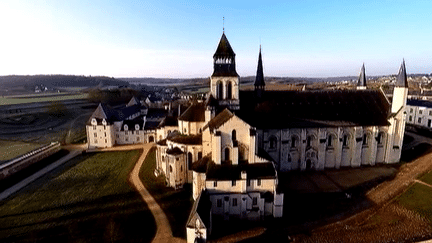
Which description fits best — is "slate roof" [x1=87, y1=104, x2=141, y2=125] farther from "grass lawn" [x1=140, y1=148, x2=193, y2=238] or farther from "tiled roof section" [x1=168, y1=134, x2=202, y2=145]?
"tiled roof section" [x1=168, y1=134, x2=202, y2=145]

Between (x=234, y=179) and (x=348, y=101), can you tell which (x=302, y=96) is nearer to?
(x=348, y=101)

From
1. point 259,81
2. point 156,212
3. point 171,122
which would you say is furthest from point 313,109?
point 156,212

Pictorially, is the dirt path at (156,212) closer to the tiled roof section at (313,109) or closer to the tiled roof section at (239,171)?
the tiled roof section at (239,171)

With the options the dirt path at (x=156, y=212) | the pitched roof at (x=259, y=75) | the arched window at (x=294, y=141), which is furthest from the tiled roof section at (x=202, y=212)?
the pitched roof at (x=259, y=75)

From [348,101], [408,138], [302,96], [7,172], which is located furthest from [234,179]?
[408,138]

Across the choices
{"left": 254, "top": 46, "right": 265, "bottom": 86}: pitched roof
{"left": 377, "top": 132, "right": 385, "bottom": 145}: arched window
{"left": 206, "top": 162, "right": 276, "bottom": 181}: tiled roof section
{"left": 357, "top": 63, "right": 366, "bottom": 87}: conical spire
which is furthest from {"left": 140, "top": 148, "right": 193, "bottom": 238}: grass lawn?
{"left": 357, "top": 63, "right": 366, "bottom": 87}: conical spire

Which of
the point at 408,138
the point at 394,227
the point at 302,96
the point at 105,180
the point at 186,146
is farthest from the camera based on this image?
the point at 408,138

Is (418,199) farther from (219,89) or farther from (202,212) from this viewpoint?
(219,89)

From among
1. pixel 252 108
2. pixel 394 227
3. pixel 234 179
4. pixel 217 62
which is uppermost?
pixel 217 62
